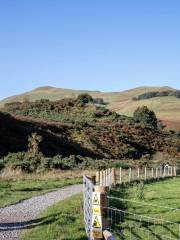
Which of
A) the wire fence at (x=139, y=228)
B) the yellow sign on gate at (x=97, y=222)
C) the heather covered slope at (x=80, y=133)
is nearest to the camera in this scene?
the yellow sign on gate at (x=97, y=222)

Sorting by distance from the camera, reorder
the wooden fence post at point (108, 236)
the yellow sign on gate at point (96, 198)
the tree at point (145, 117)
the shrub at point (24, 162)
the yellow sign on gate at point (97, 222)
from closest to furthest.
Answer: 1. the wooden fence post at point (108, 236)
2. the yellow sign on gate at point (97, 222)
3. the yellow sign on gate at point (96, 198)
4. the shrub at point (24, 162)
5. the tree at point (145, 117)

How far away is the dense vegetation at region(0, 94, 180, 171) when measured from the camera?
155ft

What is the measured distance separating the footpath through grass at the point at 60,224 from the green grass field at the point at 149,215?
3.86ft

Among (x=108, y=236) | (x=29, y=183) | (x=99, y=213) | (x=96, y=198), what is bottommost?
(x=29, y=183)

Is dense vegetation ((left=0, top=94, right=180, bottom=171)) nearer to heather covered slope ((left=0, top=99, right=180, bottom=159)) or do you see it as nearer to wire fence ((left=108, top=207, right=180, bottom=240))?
heather covered slope ((left=0, top=99, right=180, bottom=159))

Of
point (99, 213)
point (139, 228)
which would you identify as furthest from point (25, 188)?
point (99, 213)

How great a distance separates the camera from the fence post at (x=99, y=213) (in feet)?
38.3

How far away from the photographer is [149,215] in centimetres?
1969

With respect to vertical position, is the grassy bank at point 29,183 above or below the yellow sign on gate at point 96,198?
below

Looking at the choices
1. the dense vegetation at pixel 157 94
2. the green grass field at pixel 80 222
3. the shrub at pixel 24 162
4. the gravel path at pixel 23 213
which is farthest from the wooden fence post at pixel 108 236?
the dense vegetation at pixel 157 94

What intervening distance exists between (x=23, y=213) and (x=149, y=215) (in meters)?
4.36

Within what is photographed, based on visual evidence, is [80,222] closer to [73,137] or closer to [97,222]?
[97,222]

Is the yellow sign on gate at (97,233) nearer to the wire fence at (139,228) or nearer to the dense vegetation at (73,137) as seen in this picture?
the wire fence at (139,228)

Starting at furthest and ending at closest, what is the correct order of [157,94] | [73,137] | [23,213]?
[157,94] → [73,137] → [23,213]
